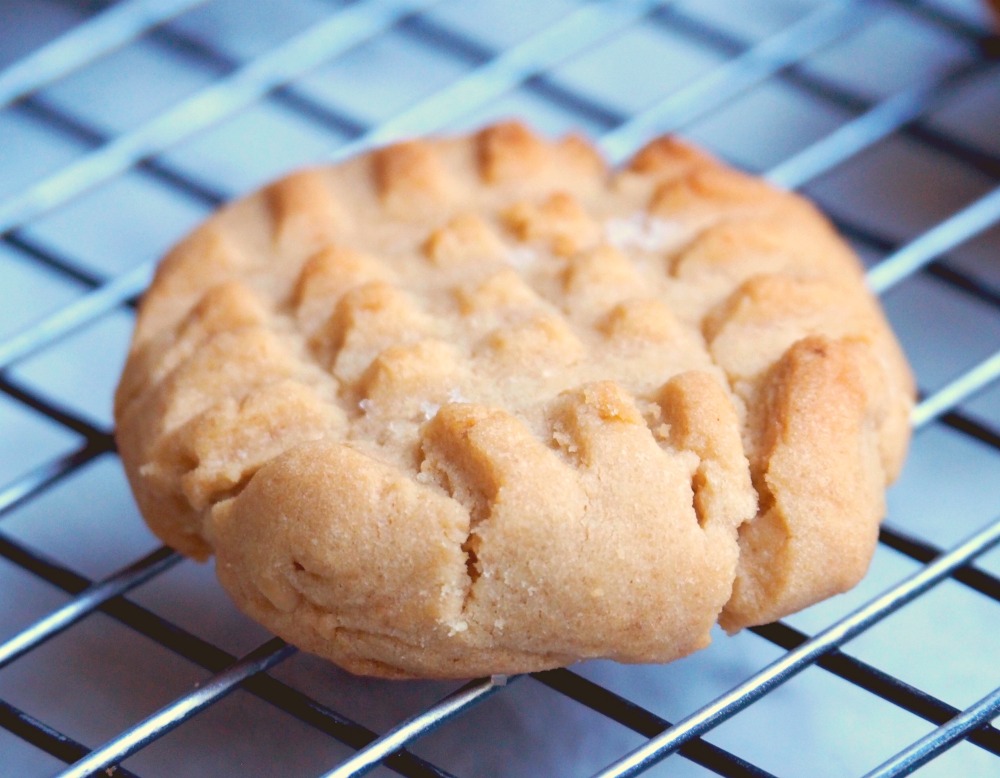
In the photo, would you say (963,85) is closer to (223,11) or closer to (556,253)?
(556,253)

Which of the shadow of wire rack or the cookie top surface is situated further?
the shadow of wire rack

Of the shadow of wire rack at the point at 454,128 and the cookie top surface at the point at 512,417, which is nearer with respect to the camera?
the cookie top surface at the point at 512,417

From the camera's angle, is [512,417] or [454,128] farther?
[454,128]

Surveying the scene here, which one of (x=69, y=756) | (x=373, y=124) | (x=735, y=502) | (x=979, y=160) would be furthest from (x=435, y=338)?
(x=979, y=160)

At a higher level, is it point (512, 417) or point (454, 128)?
point (454, 128)
